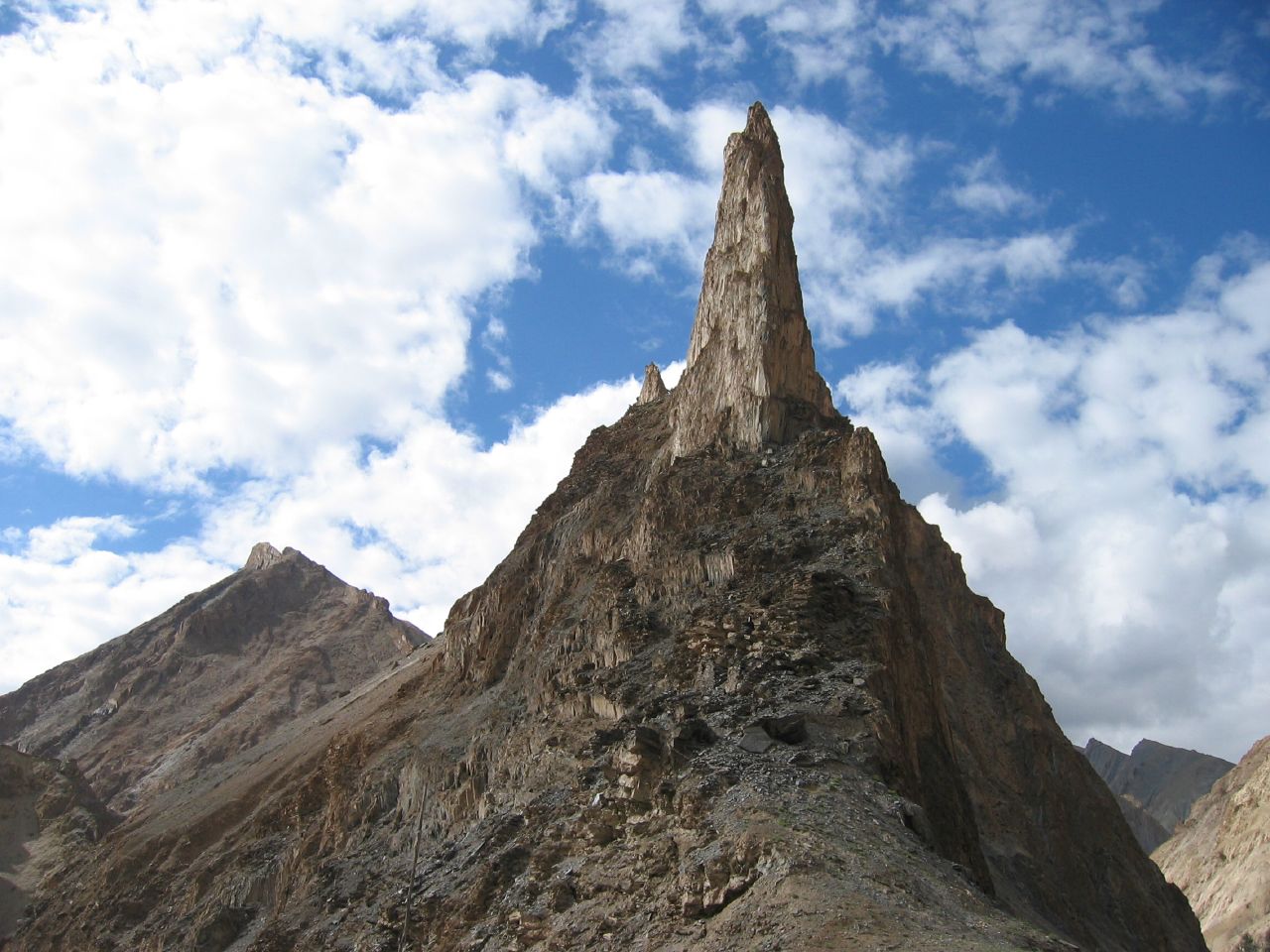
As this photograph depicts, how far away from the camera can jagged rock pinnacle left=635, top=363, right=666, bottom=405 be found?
7206 cm

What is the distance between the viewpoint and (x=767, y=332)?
164ft

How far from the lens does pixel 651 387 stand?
73.1 m

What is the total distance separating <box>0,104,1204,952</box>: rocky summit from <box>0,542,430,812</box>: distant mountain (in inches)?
1514

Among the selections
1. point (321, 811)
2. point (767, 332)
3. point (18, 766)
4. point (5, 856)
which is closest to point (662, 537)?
point (767, 332)

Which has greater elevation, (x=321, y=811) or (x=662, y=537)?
(x=662, y=537)

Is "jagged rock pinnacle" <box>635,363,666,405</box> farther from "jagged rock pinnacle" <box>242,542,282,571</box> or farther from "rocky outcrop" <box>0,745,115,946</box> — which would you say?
"jagged rock pinnacle" <box>242,542,282,571</box>

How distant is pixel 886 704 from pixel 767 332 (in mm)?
21007

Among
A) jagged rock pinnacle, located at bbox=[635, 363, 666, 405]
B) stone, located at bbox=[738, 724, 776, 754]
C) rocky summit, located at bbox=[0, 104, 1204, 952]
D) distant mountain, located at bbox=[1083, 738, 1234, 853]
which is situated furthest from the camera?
distant mountain, located at bbox=[1083, 738, 1234, 853]

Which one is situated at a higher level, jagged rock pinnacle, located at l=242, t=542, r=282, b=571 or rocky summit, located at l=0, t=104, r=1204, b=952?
jagged rock pinnacle, located at l=242, t=542, r=282, b=571

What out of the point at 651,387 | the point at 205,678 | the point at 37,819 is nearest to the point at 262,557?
the point at 205,678

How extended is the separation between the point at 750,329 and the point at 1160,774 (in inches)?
5858

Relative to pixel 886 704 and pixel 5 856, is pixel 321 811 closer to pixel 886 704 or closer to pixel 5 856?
pixel 886 704

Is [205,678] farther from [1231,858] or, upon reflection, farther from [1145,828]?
[1145,828]

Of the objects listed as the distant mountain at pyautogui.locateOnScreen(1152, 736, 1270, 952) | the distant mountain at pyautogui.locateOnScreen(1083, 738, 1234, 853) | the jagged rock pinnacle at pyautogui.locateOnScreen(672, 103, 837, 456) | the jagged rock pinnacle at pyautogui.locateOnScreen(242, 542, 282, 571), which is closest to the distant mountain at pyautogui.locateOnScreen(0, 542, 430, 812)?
the jagged rock pinnacle at pyautogui.locateOnScreen(242, 542, 282, 571)
